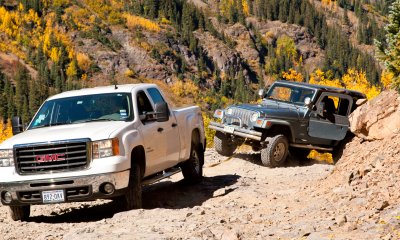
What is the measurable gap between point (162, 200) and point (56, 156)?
2616mm

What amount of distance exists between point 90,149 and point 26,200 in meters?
1.22

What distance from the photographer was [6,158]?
28.7 feet

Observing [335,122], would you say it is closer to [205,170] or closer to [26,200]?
[205,170]

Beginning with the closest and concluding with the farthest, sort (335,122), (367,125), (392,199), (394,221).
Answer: (394,221) → (392,199) → (367,125) → (335,122)

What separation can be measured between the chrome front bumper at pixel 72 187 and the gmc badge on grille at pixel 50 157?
0.91ft

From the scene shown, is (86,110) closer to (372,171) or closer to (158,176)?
(158,176)

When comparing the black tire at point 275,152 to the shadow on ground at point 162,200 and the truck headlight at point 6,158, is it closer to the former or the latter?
the shadow on ground at point 162,200

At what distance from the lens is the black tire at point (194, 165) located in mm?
11664

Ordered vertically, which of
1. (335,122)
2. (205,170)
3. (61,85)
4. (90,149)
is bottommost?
(61,85)

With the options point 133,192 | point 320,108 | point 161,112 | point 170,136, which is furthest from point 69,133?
point 320,108

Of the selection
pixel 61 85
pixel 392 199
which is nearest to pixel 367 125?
pixel 392 199

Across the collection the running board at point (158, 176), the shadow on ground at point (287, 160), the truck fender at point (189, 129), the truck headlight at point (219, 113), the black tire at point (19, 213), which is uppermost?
the truck fender at point (189, 129)

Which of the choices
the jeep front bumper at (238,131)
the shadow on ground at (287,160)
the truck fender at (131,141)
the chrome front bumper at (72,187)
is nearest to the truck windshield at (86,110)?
the truck fender at (131,141)

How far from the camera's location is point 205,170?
15.1m
